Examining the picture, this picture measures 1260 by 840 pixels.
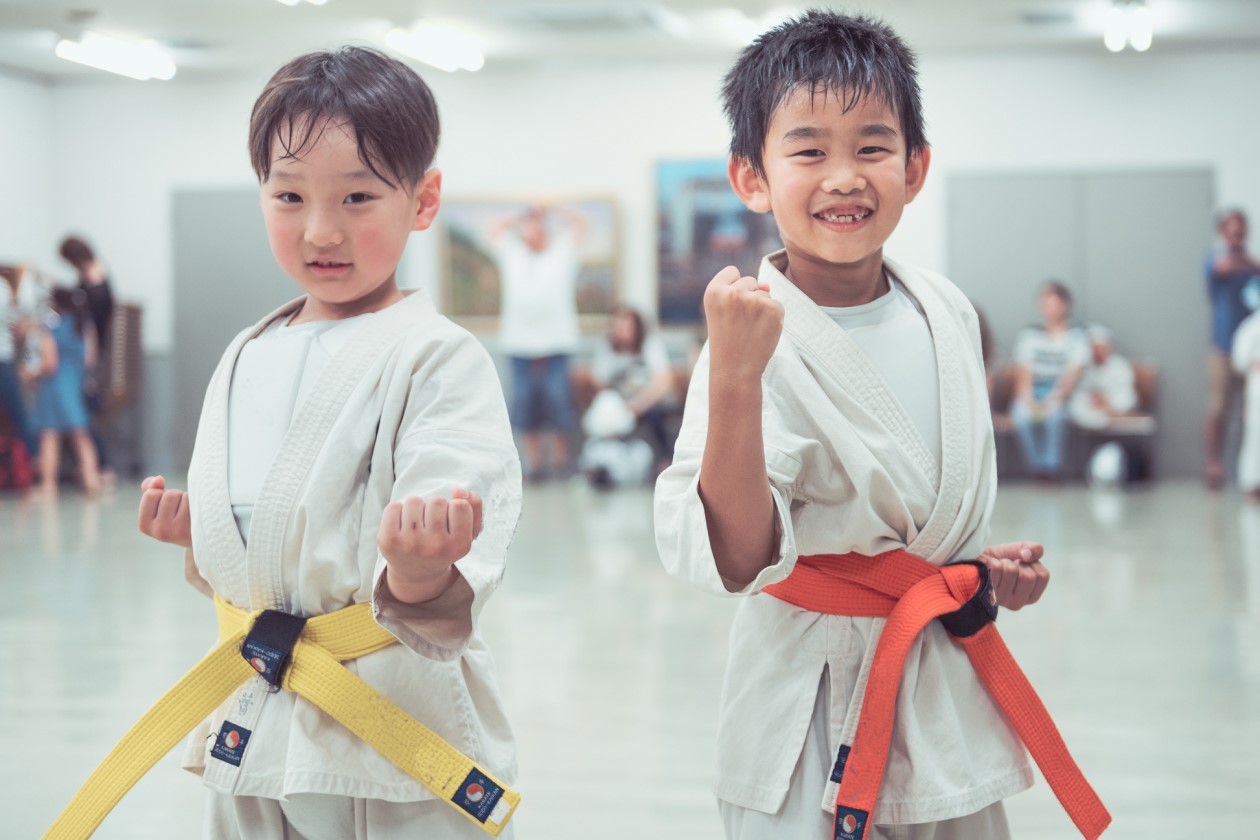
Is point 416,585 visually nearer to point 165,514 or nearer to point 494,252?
point 165,514

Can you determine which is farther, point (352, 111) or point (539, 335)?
point (539, 335)

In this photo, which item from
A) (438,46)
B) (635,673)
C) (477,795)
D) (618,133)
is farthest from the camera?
(618,133)

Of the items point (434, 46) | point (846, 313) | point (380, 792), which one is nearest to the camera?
point (380, 792)

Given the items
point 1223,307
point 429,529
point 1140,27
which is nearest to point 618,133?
point 1140,27

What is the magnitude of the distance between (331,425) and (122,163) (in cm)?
1143

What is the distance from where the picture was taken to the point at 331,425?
1335 mm

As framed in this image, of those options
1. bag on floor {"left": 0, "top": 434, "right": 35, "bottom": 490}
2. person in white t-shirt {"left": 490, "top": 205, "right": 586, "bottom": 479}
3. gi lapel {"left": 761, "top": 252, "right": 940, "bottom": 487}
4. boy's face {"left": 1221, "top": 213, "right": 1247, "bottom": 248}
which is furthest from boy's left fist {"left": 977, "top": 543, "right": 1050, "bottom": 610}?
bag on floor {"left": 0, "top": 434, "right": 35, "bottom": 490}

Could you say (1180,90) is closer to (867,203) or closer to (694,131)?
(694,131)

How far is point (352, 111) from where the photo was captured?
1358 millimetres

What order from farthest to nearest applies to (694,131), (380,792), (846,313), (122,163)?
(122,163), (694,131), (846,313), (380,792)

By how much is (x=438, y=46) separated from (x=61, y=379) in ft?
12.3

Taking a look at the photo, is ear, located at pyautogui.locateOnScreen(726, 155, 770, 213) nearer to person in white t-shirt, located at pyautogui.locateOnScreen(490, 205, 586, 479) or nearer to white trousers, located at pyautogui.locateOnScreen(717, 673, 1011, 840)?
white trousers, located at pyautogui.locateOnScreen(717, 673, 1011, 840)


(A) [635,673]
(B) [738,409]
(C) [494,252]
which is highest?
(C) [494,252]

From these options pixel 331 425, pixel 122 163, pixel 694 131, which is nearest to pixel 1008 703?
pixel 331 425
